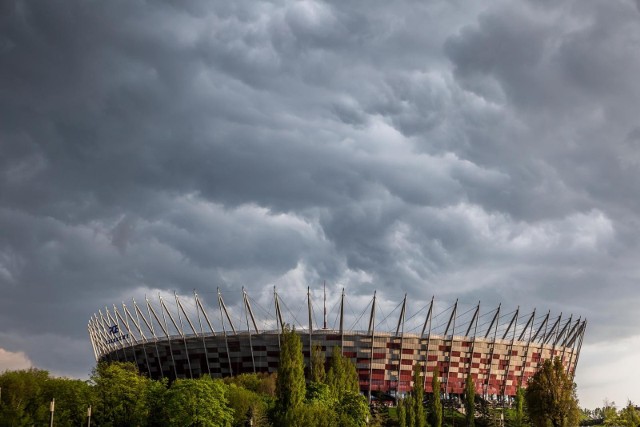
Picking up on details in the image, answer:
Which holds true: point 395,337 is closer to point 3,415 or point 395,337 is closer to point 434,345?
point 434,345

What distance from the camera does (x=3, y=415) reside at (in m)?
72.9

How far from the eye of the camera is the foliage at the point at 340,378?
108244 millimetres

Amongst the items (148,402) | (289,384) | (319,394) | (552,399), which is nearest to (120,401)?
(148,402)

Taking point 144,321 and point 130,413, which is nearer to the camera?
point 130,413

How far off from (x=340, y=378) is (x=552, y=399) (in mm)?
39211

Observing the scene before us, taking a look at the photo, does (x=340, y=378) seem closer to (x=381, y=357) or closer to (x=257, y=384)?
(x=257, y=384)

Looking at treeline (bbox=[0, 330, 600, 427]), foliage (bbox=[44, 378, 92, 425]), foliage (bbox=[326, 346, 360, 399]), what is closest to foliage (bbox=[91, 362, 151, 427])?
treeline (bbox=[0, 330, 600, 427])

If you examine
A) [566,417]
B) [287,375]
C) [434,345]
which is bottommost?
[566,417]

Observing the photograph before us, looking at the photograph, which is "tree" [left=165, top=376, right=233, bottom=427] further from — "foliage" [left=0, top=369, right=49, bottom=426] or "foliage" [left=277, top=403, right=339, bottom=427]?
"foliage" [left=0, top=369, right=49, bottom=426]

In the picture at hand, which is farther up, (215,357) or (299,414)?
(215,357)

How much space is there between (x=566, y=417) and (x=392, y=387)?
70.8 metres

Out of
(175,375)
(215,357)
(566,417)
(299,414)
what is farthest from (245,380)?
(566,417)

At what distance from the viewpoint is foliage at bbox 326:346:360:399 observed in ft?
355

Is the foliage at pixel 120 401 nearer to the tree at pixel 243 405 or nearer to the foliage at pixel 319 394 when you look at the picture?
the tree at pixel 243 405
